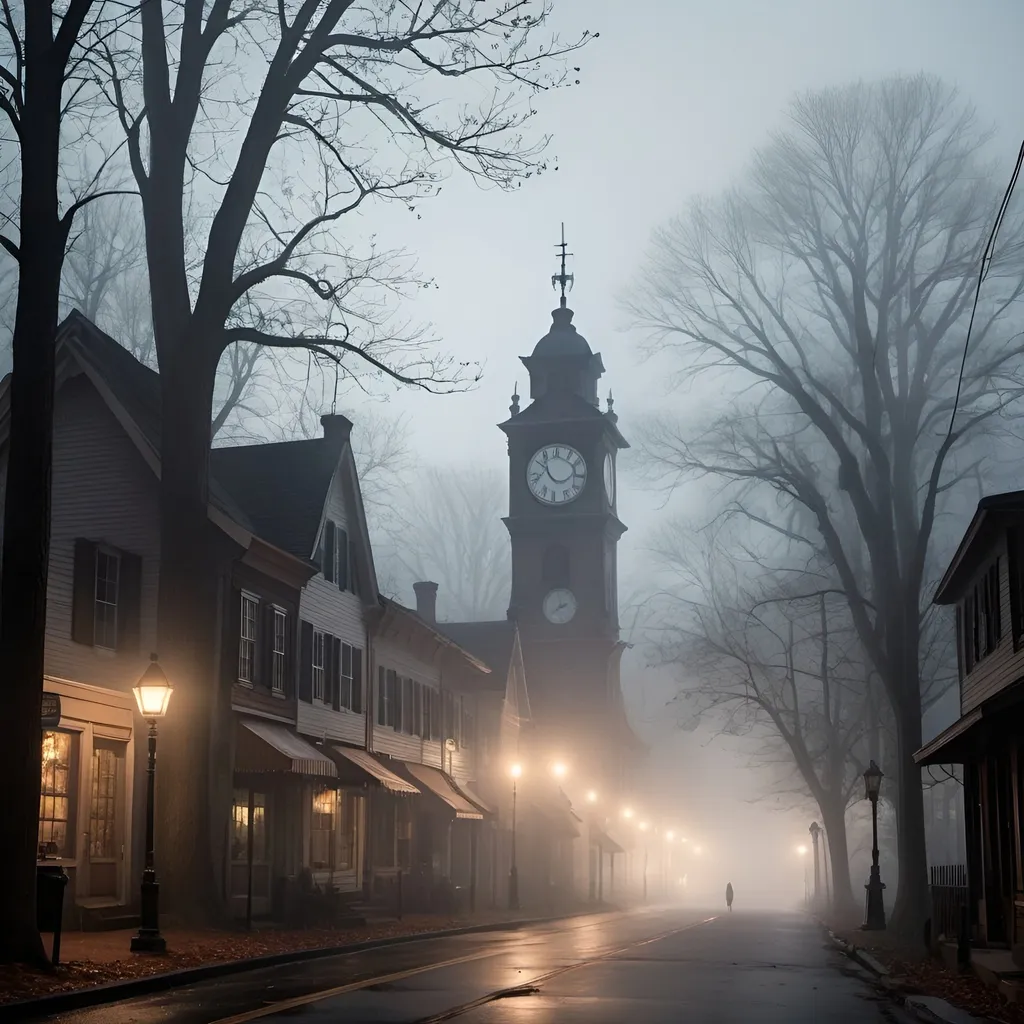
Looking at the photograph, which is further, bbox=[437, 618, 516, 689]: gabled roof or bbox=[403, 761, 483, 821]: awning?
bbox=[437, 618, 516, 689]: gabled roof

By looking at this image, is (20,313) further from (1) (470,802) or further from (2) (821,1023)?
(1) (470,802)

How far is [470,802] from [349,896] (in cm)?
1044

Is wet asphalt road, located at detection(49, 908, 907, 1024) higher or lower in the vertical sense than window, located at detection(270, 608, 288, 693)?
lower

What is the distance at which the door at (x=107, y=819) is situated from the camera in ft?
87.3

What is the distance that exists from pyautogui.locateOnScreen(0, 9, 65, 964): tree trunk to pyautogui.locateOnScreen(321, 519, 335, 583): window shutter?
18.7 metres

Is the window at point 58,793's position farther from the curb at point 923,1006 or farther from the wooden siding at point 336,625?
the curb at point 923,1006

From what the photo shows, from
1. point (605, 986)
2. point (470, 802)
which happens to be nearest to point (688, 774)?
point (470, 802)

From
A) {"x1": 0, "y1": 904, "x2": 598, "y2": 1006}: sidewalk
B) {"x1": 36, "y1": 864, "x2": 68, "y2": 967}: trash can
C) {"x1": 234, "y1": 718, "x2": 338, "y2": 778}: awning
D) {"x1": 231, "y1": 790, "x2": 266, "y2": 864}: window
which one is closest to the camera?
{"x1": 0, "y1": 904, "x2": 598, "y2": 1006}: sidewalk

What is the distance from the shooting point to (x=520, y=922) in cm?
4075

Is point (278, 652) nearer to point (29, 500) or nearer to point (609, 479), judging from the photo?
point (29, 500)

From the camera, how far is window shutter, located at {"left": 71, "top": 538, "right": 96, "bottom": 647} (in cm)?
2716

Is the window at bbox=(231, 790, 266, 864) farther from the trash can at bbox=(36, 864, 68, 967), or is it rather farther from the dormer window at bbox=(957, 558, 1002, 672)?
the dormer window at bbox=(957, 558, 1002, 672)

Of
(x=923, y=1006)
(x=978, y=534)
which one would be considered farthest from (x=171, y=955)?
(x=978, y=534)

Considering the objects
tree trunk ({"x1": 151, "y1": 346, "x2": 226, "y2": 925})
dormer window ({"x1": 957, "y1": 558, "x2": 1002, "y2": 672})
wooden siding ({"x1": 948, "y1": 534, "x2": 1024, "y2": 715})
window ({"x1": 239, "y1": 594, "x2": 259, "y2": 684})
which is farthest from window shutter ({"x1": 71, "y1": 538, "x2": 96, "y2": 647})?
dormer window ({"x1": 957, "y1": 558, "x2": 1002, "y2": 672})
